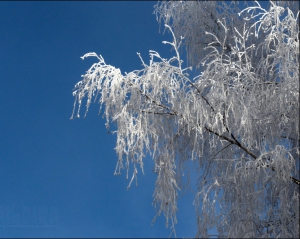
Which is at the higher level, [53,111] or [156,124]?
[53,111]

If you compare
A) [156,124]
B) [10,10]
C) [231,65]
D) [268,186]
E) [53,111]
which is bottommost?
[268,186]

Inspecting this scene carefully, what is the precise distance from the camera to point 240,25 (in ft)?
11.0

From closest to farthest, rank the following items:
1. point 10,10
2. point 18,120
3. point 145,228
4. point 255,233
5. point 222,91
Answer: point 255,233, point 222,91, point 18,120, point 10,10, point 145,228

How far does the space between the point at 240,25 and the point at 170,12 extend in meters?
0.49

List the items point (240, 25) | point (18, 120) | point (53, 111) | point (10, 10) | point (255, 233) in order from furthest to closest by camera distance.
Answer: point (53, 111) → point (10, 10) → point (18, 120) → point (240, 25) → point (255, 233)

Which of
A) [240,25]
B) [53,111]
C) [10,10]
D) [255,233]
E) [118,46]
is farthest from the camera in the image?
[118,46]

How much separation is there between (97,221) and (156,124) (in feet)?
9.06

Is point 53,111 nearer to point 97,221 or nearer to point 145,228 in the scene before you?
point 97,221

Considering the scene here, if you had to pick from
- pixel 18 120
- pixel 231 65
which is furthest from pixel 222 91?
pixel 18 120

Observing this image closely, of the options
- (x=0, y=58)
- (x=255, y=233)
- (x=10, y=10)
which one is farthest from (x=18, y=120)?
(x=255, y=233)

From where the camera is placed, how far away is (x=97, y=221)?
5059mm

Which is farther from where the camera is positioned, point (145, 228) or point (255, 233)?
point (145, 228)

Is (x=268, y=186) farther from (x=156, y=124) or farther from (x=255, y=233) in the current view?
(x=156, y=124)

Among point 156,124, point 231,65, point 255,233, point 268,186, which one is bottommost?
point 255,233
